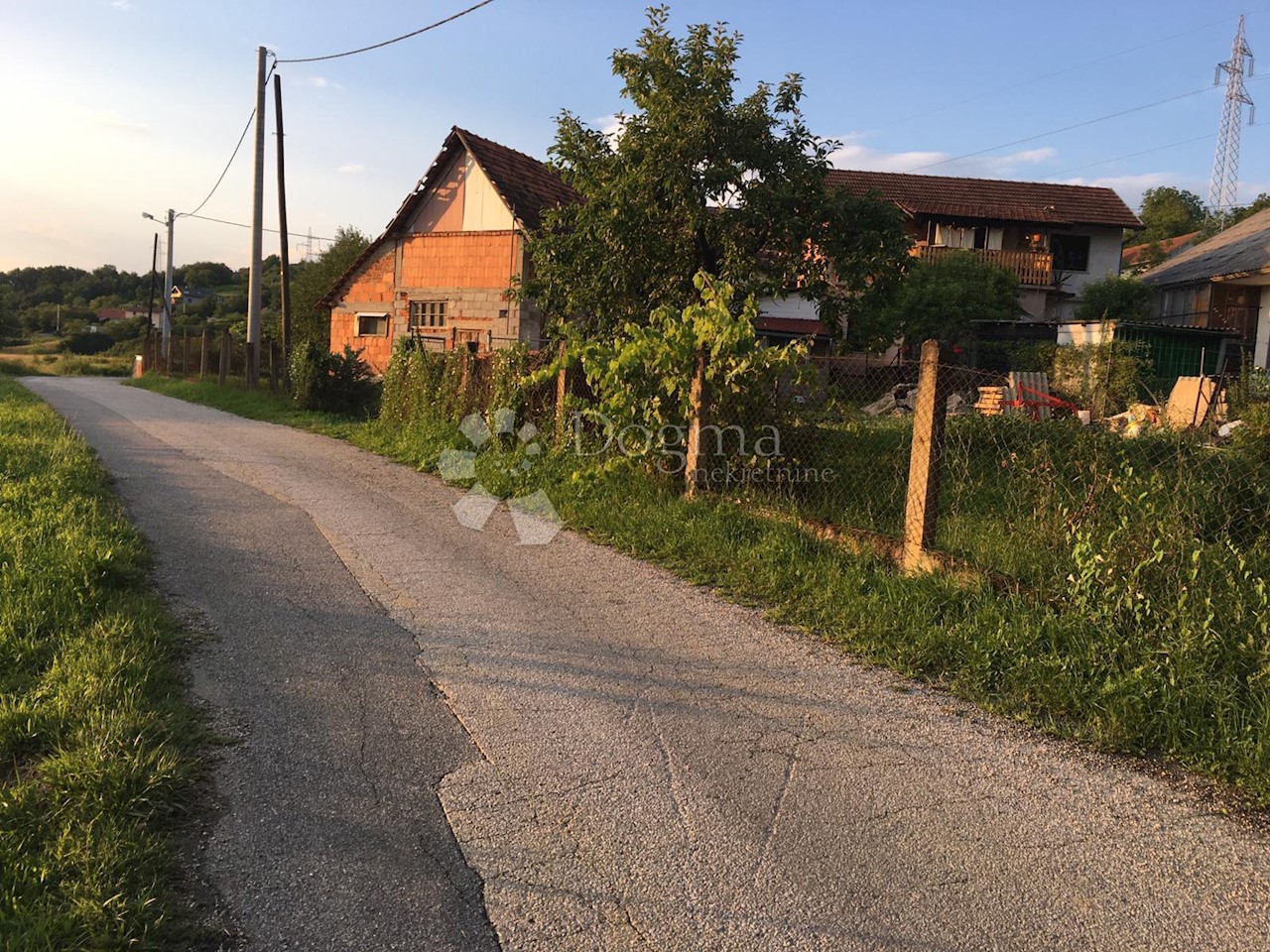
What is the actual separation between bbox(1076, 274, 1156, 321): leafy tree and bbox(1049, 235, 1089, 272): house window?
403cm

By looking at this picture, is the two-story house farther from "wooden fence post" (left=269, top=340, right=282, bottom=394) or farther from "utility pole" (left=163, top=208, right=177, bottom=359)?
"utility pole" (left=163, top=208, right=177, bottom=359)

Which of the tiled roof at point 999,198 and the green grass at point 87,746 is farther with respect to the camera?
the tiled roof at point 999,198

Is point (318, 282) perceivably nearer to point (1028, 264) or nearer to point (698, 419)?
point (1028, 264)

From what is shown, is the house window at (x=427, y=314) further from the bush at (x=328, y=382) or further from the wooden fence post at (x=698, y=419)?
the wooden fence post at (x=698, y=419)

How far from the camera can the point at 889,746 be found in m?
3.81

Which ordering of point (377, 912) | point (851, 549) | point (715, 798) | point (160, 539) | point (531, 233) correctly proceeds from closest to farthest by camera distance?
1. point (377, 912)
2. point (715, 798)
3. point (851, 549)
4. point (160, 539)
5. point (531, 233)

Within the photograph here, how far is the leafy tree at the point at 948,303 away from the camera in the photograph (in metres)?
25.3

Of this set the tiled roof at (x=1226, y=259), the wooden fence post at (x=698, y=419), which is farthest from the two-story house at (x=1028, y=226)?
the wooden fence post at (x=698, y=419)

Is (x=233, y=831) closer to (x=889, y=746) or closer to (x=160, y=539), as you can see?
(x=889, y=746)

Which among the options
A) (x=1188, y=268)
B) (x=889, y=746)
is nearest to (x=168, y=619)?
(x=889, y=746)

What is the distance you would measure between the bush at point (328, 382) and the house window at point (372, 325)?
643cm

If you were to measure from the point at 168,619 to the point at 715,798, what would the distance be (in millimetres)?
3209

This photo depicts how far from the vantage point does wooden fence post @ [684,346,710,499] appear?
7.58 metres

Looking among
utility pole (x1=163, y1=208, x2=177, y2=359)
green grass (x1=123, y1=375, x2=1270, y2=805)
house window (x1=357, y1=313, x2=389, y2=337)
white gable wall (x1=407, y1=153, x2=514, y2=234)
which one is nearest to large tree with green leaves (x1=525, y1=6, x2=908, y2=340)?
green grass (x1=123, y1=375, x2=1270, y2=805)
